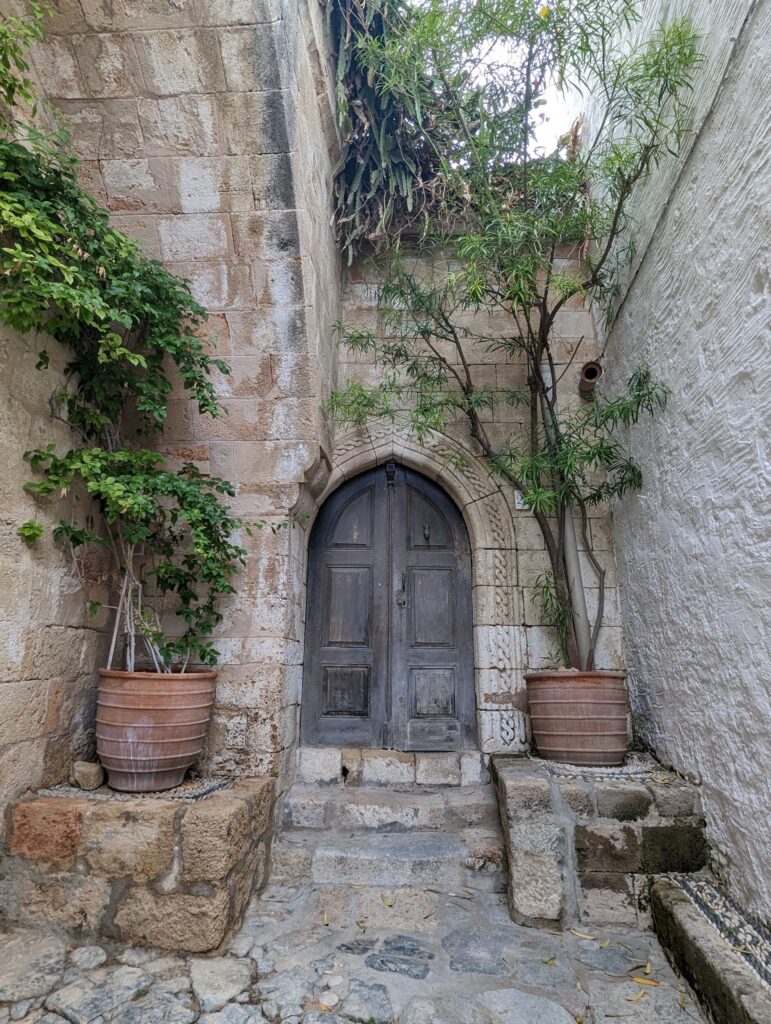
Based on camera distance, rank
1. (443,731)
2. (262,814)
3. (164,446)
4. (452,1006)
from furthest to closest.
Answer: (443,731) → (164,446) → (262,814) → (452,1006)

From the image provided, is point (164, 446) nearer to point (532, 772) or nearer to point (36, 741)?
point (36, 741)

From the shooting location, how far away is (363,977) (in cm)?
174

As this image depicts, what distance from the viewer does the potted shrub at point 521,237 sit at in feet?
8.23

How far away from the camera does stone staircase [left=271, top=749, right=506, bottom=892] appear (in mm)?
2285

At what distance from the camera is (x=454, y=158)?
10.5 ft

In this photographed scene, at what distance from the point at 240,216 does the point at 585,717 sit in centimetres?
270

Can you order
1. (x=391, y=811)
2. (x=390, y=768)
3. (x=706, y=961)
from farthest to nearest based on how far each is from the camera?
1. (x=390, y=768)
2. (x=391, y=811)
3. (x=706, y=961)

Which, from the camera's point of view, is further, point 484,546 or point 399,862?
point 484,546

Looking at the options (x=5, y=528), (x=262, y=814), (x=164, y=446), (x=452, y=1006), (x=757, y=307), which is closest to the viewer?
(x=452, y=1006)

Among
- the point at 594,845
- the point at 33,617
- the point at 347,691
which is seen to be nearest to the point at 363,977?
the point at 594,845

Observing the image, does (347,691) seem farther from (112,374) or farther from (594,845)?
(112,374)

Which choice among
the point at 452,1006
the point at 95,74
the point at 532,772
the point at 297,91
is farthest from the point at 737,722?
the point at 95,74

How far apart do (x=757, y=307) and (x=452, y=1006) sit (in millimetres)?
2274

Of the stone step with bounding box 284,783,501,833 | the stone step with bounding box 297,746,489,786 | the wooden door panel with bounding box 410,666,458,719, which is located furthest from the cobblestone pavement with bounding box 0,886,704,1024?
the wooden door panel with bounding box 410,666,458,719
